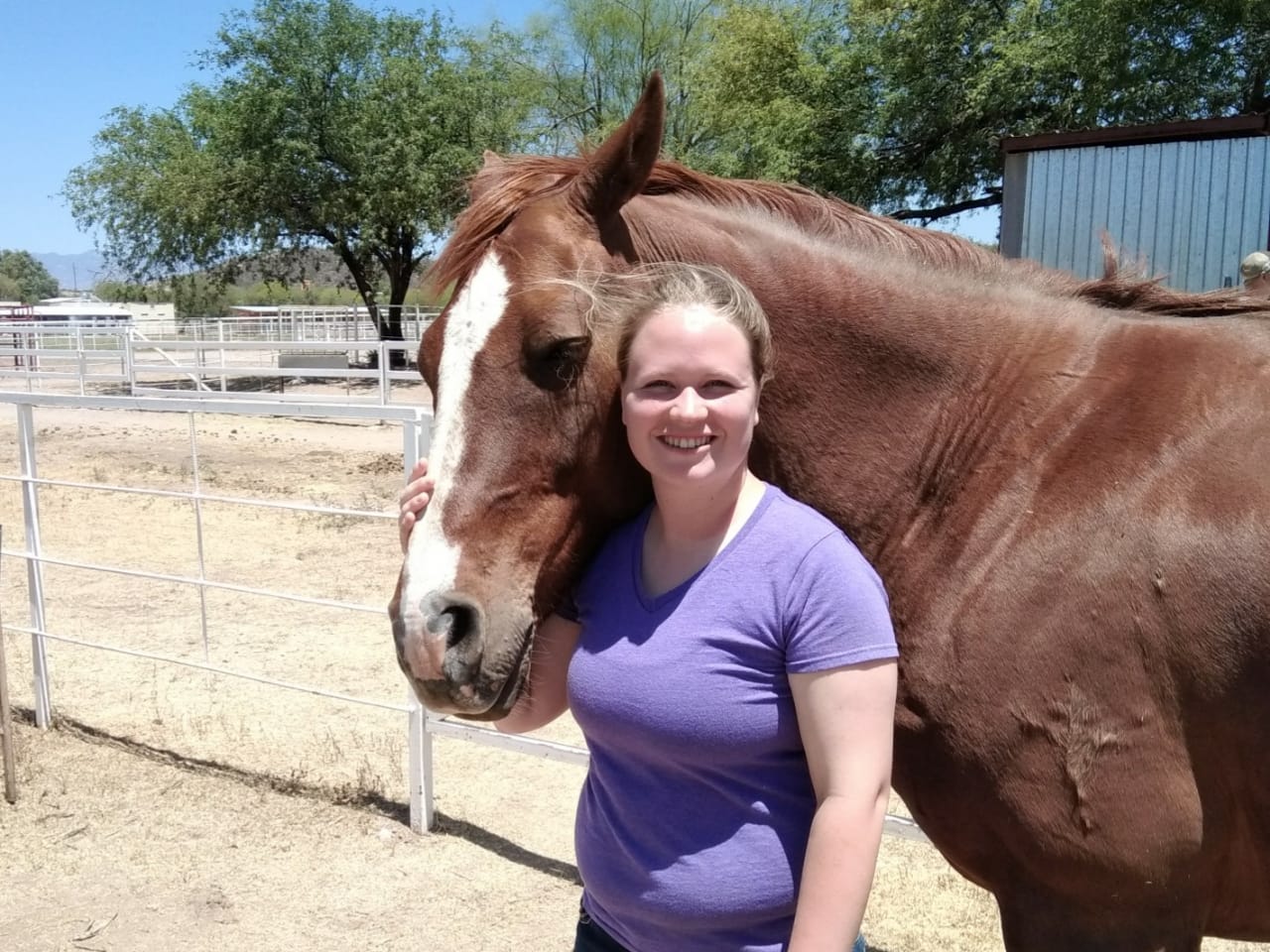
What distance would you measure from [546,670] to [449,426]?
48cm

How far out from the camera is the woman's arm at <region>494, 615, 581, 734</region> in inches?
67.9

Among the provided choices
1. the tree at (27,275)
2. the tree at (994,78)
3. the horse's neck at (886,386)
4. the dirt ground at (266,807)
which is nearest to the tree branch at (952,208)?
the tree at (994,78)

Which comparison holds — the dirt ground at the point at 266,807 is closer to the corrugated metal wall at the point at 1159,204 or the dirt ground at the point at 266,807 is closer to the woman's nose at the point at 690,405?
the woman's nose at the point at 690,405

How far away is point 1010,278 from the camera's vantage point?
2.02 m

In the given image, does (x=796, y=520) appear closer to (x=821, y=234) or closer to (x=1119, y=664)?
(x=1119, y=664)

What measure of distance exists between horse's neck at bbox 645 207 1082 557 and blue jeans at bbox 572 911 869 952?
0.72m

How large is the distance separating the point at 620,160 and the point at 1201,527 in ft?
4.10

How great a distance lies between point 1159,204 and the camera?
8.91 metres

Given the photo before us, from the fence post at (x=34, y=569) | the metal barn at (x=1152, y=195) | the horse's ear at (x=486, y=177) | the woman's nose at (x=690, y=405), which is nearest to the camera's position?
the woman's nose at (x=690, y=405)

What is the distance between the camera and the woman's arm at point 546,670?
1.73 meters

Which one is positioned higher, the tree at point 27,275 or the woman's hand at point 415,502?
the tree at point 27,275

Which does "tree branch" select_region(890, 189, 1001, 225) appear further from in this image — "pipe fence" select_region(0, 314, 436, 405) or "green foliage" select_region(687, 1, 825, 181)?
"pipe fence" select_region(0, 314, 436, 405)

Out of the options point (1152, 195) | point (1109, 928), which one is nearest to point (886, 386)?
point (1109, 928)

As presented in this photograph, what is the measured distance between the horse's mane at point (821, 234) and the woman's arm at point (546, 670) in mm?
707
